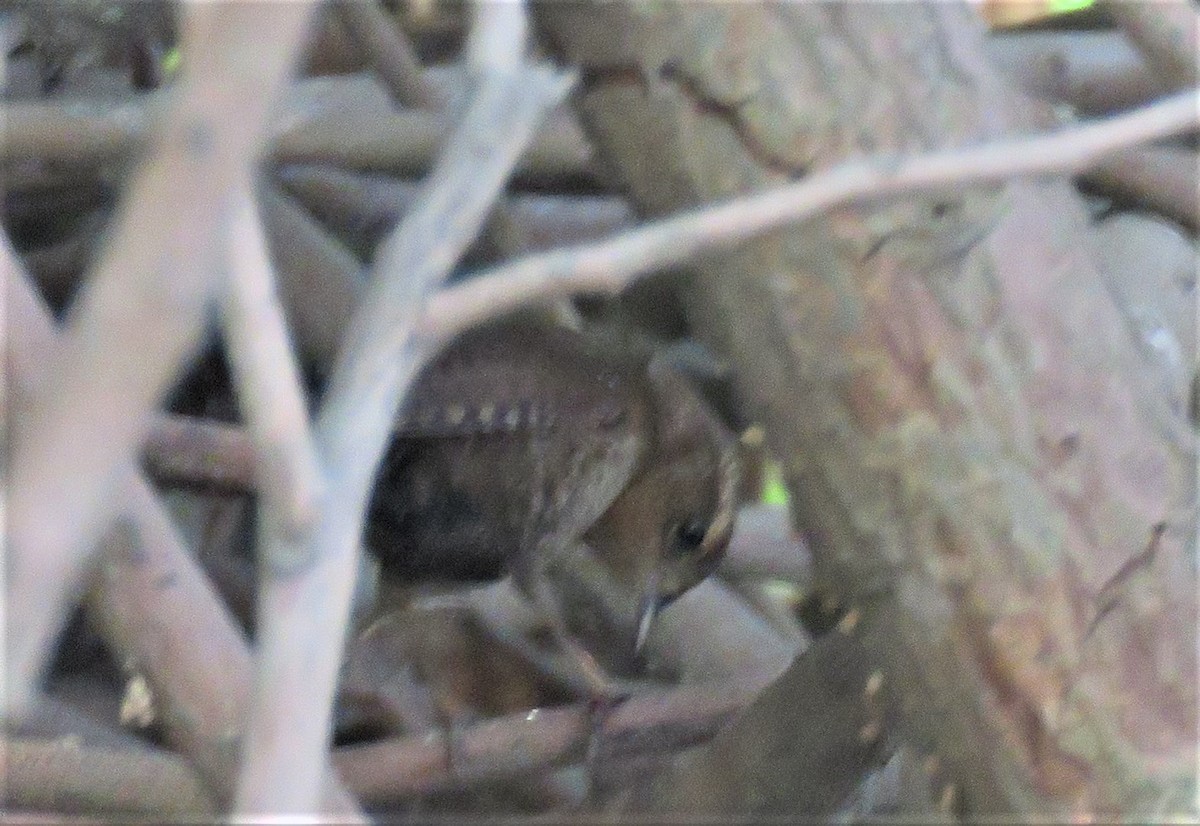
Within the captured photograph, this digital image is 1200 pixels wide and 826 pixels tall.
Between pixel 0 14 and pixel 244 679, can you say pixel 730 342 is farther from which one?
pixel 0 14

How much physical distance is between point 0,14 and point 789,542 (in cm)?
103

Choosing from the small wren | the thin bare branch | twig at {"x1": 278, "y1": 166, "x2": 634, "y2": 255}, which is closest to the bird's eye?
the small wren

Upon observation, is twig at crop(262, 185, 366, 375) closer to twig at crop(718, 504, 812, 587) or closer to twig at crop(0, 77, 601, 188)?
twig at crop(0, 77, 601, 188)

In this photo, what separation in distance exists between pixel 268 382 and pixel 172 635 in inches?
9.9

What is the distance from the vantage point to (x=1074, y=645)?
68 centimetres

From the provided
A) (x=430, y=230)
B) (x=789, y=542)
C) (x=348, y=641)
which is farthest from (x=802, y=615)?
(x=430, y=230)

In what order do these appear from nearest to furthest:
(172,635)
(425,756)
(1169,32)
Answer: (172,635), (1169,32), (425,756)

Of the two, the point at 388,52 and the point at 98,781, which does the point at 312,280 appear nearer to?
the point at 388,52

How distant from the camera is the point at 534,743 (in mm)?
1006

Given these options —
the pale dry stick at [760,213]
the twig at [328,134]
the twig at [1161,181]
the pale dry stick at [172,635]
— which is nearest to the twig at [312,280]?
the twig at [328,134]

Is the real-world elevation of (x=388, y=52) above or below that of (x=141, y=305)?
below

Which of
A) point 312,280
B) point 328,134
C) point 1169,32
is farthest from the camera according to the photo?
point 328,134

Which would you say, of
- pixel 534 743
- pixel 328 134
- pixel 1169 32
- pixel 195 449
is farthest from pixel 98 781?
pixel 1169 32

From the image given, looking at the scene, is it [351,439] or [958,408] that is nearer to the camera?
[351,439]
